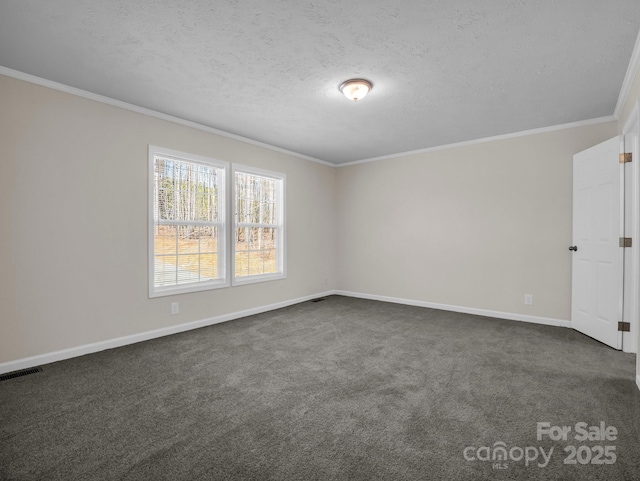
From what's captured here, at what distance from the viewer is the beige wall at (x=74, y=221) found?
2902 mm

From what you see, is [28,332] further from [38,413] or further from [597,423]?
[597,423]

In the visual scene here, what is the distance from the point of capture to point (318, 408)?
2.25 meters

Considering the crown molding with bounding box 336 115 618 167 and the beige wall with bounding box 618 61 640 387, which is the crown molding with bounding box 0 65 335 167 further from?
the beige wall with bounding box 618 61 640 387

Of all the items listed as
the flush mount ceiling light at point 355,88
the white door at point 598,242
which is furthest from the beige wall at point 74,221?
the white door at point 598,242

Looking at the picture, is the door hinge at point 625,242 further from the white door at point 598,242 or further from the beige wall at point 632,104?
the beige wall at point 632,104

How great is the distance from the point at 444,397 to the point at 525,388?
693 mm

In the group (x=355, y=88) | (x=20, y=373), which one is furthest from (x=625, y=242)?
(x=20, y=373)

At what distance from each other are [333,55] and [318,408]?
2.65 metres

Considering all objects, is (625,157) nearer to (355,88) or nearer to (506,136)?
(506,136)

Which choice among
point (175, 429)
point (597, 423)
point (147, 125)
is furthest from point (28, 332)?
point (597, 423)

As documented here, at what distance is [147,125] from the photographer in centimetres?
379

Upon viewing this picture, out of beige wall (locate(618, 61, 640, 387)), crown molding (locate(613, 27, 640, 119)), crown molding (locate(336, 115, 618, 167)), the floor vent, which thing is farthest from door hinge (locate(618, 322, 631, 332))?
the floor vent

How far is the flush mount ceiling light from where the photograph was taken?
9.91 ft

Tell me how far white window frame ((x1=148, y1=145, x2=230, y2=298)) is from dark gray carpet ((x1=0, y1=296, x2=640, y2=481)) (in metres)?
0.66
